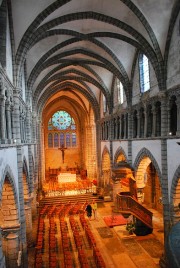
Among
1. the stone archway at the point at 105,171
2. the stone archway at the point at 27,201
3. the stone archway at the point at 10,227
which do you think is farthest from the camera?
the stone archway at the point at 105,171

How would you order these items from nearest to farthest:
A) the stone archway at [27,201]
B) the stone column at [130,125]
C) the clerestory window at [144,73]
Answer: the stone archway at [27,201]
the clerestory window at [144,73]
the stone column at [130,125]

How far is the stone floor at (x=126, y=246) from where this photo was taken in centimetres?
1351

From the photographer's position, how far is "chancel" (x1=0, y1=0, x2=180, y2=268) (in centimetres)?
1062

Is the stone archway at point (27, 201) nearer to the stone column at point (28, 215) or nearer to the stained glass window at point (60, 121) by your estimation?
the stone column at point (28, 215)

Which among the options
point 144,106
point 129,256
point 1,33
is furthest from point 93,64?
point 129,256

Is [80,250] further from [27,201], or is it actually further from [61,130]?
[61,130]

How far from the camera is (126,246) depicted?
15.6m

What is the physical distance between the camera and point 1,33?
9680mm

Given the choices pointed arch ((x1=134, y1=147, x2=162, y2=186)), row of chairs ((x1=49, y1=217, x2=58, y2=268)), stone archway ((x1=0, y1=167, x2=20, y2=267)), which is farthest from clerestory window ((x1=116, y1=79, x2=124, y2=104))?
stone archway ((x1=0, y1=167, x2=20, y2=267))

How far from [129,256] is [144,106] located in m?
8.97

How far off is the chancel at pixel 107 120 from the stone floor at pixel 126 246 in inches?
2.3

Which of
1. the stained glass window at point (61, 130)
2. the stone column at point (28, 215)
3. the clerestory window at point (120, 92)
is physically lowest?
the stone column at point (28, 215)

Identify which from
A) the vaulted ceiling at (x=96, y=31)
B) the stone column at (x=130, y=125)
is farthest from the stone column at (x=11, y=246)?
the stone column at (x=130, y=125)

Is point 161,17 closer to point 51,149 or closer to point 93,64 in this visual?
point 93,64
